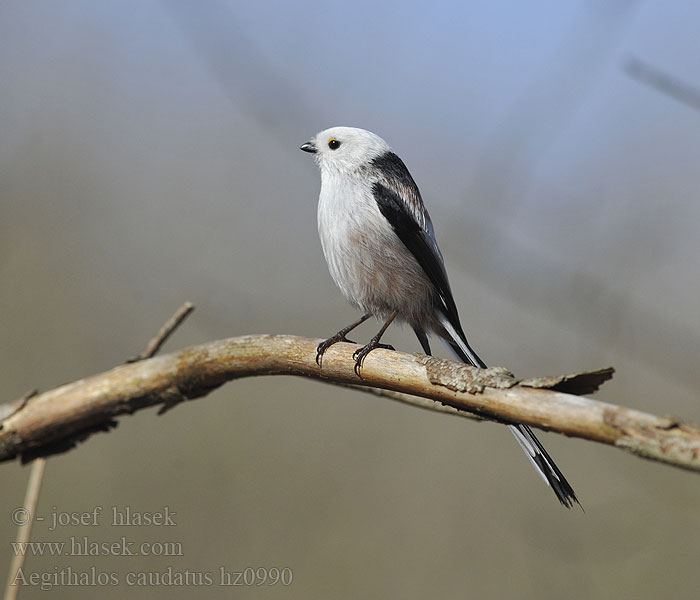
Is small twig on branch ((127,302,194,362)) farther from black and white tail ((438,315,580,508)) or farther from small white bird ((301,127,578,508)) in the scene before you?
black and white tail ((438,315,580,508))

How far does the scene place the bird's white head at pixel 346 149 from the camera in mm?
2773

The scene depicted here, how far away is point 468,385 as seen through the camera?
5.02 ft

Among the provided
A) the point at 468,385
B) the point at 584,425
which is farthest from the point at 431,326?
the point at 584,425

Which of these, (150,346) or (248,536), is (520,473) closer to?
(248,536)

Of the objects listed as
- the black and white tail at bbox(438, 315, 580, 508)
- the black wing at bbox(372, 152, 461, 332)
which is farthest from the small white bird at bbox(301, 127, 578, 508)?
the black and white tail at bbox(438, 315, 580, 508)

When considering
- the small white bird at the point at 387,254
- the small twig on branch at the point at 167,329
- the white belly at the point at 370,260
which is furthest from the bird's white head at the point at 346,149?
the small twig on branch at the point at 167,329

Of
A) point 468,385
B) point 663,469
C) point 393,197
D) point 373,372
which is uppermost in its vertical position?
point 393,197

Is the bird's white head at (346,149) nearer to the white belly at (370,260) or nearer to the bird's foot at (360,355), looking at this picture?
the white belly at (370,260)

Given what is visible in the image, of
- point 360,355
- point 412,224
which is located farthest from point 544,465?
point 412,224

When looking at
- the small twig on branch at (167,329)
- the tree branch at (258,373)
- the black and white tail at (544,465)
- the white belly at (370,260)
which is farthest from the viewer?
the white belly at (370,260)

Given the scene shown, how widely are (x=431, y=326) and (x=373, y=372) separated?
2.64ft

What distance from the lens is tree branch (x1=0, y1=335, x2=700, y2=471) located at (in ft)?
4.66

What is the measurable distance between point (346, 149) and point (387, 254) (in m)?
0.64

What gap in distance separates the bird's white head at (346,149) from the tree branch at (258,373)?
3.28ft
